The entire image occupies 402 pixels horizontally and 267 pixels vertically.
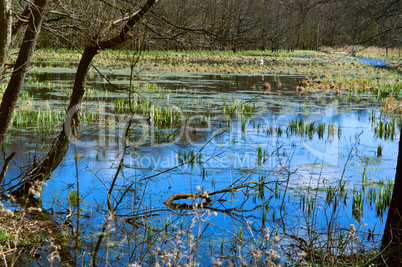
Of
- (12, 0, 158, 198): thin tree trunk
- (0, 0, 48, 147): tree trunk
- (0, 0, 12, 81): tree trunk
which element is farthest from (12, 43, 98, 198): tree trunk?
(0, 0, 12, 81): tree trunk

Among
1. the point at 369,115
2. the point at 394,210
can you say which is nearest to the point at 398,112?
the point at 369,115

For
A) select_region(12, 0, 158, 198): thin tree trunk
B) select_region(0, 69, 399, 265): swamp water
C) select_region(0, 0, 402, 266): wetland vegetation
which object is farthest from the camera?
select_region(12, 0, 158, 198): thin tree trunk

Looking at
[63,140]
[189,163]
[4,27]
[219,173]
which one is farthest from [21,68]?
[189,163]

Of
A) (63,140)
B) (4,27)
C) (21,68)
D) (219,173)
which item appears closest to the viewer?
(4,27)

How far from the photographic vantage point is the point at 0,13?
12.3 ft

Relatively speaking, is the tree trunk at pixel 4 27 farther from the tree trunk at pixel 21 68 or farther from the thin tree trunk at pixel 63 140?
the thin tree trunk at pixel 63 140

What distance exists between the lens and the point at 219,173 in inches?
265

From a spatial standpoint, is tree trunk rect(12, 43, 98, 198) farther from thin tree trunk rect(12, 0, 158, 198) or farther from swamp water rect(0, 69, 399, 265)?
swamp water rect(0, 69, 399, 265)

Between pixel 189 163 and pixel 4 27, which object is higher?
pixel 4 27

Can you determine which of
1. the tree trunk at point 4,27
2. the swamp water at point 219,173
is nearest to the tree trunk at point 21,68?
the tree trunk at point 4,27

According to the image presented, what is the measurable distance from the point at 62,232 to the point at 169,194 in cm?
166

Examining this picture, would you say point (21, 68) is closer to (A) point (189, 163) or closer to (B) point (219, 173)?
(B) point (219, 173)

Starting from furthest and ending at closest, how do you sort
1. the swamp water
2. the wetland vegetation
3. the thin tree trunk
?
the thin tree trunk, the swamp water, the wetland vegetation

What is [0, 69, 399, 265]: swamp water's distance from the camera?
412 centimetres
